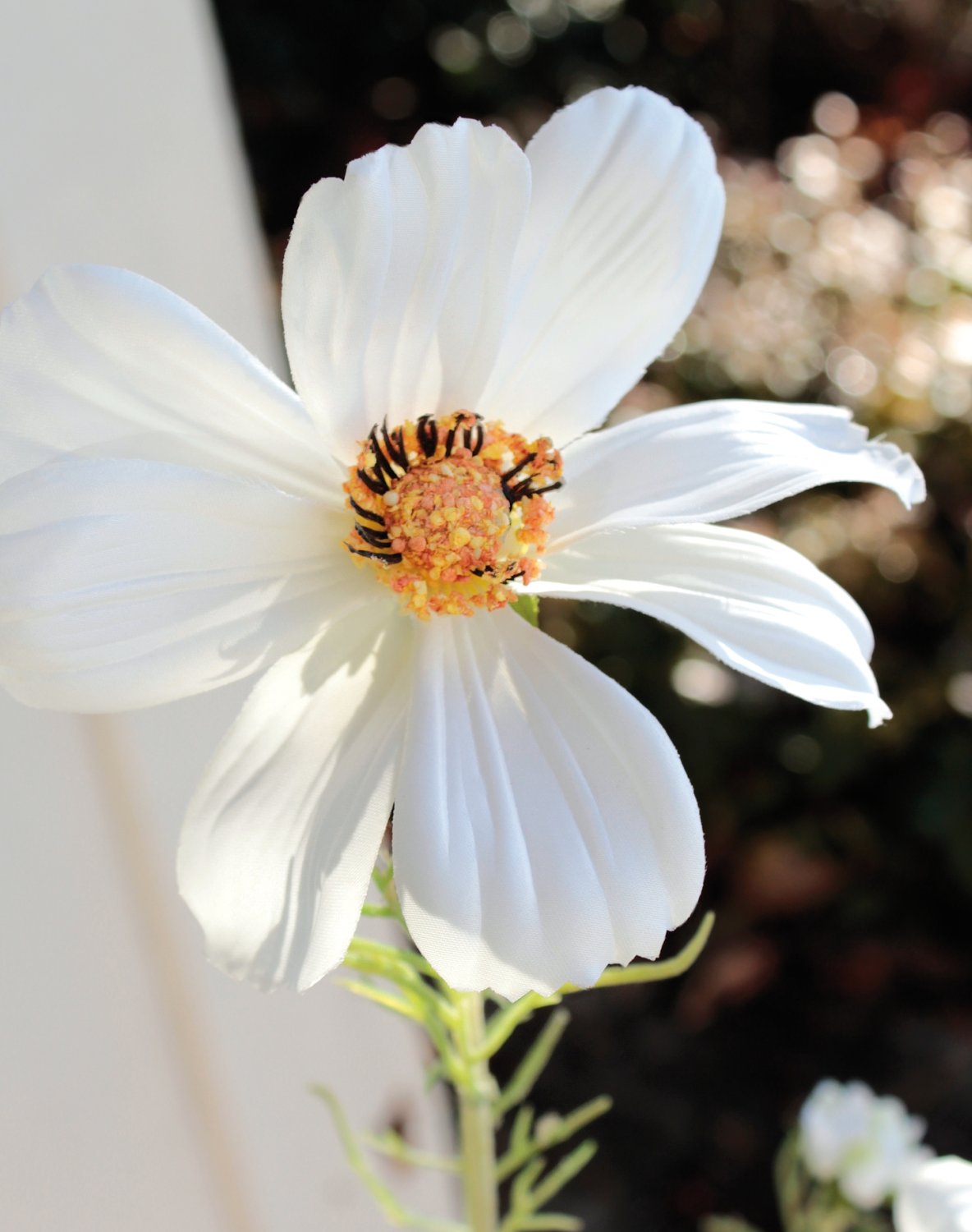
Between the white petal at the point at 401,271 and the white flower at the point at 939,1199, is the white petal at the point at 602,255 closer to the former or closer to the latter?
the white petal at the point at 401,271

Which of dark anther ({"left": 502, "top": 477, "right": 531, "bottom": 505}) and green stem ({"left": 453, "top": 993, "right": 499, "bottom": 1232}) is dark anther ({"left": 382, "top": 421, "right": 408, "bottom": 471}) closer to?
dark anther ({"left": 502, "top": 477, "right": 531, "bottom": 505})

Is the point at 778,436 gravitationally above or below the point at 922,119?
above

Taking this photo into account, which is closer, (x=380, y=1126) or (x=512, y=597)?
(x=512, y=597)

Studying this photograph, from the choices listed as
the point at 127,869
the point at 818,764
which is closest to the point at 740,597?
the point at 127,869

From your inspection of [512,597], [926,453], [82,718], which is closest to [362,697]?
[512,597]

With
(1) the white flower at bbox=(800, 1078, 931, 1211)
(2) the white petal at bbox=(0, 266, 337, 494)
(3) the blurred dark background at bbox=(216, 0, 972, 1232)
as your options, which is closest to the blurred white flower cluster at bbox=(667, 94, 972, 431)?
A: (3) the blurred dark background at bbox=(216, 0, 972, 1232)

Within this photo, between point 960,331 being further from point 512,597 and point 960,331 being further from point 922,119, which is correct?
point 512,597

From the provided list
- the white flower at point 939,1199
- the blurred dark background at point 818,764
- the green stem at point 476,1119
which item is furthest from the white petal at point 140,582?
the blurred dark background at point 818,764
